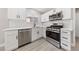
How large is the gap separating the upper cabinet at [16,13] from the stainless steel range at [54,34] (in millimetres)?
455

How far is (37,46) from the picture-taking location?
124 cm

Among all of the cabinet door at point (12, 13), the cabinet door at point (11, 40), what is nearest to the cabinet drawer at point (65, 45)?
the cabinet door at point (11, 40)

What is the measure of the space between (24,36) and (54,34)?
48cm

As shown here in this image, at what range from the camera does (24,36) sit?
4.25 feet

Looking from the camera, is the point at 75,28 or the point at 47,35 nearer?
the point at 75,28

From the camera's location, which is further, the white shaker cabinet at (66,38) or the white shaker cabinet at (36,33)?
the white shaker cabinet at (36,33)

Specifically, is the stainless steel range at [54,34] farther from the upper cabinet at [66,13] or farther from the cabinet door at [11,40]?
the cabinet door at [11,40]

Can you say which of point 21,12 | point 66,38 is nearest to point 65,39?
point 66,38

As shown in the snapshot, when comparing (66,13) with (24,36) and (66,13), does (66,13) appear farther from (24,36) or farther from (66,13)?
(24,36)

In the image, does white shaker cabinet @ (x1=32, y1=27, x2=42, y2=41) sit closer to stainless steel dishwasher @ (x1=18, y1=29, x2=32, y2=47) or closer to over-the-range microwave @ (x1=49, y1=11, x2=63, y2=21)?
stainless steel dishwasher @ (x1=18, y1=29, x2=32, y2=47)

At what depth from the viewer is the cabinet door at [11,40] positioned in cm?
118
